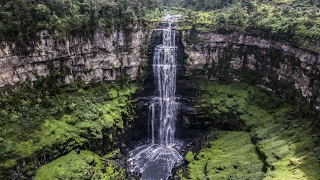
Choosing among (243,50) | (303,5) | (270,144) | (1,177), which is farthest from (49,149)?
(303,5)

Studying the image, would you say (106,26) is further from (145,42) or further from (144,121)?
(144,121)

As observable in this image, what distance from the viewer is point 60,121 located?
3312 centimetres

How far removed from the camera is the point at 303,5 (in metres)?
45.9

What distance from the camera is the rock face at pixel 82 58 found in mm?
31656

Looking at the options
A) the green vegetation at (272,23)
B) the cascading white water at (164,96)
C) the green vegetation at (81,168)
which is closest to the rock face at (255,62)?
the green vegetation at (272,23)

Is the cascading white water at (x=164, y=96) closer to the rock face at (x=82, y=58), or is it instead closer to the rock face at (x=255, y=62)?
the rock face at (x=255, y=62)

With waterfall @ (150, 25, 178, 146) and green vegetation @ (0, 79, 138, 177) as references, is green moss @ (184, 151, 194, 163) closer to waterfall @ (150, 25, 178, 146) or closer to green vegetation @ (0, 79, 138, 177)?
waterfall @ (150, 25, 178, 146)

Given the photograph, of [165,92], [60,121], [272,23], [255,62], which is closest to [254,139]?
[255,62]

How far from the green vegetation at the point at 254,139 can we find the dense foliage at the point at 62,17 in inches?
590

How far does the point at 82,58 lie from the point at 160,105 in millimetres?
13011

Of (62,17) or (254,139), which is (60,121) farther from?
(254,139)

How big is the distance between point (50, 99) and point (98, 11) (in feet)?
44.3

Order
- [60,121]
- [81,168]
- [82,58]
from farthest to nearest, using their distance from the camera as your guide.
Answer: [82,58] → [60,121] → [81,168]

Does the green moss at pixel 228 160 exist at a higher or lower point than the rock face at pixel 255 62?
lower
